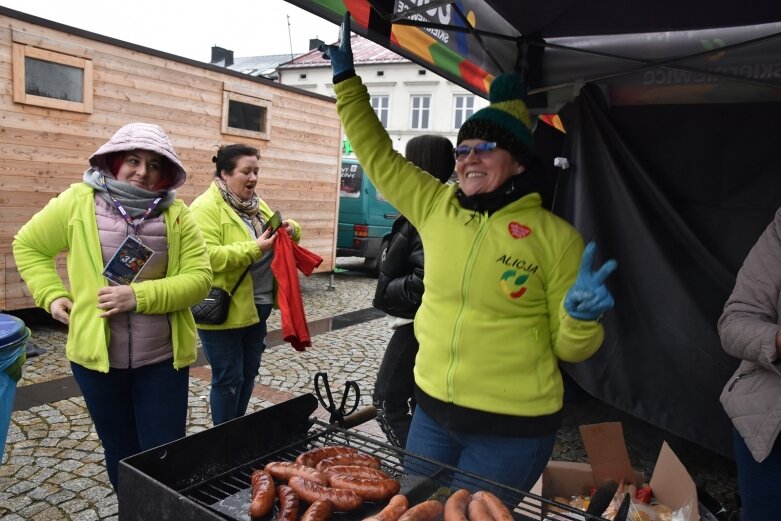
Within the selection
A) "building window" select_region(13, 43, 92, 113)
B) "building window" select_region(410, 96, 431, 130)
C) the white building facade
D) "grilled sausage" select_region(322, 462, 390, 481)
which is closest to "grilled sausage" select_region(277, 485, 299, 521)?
"grilled sausage" select_region(322, 462, 390, 481)

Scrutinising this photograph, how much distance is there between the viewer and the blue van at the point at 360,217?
1221 centimetres

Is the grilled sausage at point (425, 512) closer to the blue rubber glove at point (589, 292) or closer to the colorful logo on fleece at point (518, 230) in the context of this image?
the blue rubber glove at point (589, 292)

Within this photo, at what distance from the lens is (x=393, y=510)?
1.44 metres

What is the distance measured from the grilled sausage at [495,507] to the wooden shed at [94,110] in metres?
6.53

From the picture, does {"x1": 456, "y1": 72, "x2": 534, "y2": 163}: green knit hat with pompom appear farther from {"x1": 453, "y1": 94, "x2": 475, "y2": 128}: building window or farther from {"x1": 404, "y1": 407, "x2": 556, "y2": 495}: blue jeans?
{"x1": 453, "y1": 94, "x2": 475, "y2": 128}: building window

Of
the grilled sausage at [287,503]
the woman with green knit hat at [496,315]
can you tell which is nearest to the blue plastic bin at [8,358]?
the grilled sausage at [287,503]

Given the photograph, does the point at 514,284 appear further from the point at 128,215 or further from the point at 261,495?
the point at 128,215

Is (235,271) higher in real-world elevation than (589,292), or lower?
lower

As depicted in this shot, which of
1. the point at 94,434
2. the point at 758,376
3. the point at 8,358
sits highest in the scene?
the point at 758,376

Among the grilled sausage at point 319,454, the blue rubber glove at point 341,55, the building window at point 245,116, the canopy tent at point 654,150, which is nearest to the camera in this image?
the grilled sausage at point 319,454

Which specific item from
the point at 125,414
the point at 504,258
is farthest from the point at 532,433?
the point at 125,414

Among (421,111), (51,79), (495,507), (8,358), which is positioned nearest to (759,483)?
(495,507)

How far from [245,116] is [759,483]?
27.3 feet

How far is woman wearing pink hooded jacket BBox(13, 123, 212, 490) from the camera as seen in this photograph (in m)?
2.41
